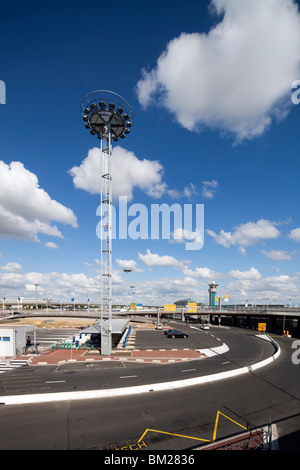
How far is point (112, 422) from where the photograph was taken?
1289 cm

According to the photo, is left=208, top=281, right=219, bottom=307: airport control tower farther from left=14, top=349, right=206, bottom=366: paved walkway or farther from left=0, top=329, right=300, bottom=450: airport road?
left=0, top=329, right=300, bottom=450: airport road

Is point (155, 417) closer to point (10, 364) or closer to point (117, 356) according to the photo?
point (117, 356)

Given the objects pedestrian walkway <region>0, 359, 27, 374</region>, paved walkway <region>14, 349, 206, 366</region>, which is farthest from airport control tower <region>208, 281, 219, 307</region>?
pedestrian walkway <region>0, 359, 27, 374</region>

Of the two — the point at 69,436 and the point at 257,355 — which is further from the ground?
the point at 69,436

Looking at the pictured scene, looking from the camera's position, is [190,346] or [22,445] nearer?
[22,445]

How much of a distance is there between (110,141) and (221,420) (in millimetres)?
32732

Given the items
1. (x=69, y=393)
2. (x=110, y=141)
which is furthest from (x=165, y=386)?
(x=110, y=141)

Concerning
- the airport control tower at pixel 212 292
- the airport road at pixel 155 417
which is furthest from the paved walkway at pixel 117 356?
the airport control tower at pixel 212 292

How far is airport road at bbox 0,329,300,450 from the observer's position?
11.2 metres

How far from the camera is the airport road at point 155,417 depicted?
11.2 metres

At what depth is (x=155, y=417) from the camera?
13.5 metres

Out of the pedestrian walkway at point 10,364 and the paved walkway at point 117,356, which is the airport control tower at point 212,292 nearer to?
the paved walkway at point 117,356

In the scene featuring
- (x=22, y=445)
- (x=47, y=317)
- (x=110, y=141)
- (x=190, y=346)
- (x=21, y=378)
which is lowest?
(x=47, y=317)
